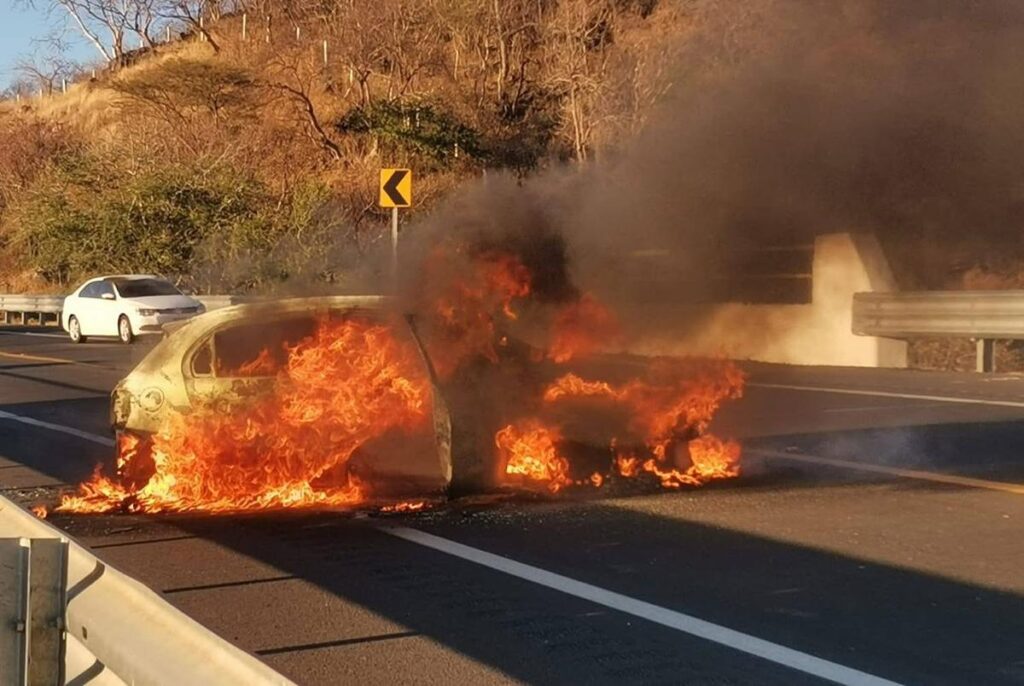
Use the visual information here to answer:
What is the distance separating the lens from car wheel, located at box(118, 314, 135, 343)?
2682cm

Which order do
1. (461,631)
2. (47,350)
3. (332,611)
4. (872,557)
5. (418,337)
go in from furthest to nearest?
(47,350) < (418,337) < (872,557) < (332,611) < (461,631)

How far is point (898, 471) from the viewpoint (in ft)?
31.5

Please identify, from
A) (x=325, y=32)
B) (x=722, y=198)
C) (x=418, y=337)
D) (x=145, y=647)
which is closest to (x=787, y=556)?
(x=418, y=337)

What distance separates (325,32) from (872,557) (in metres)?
43.9

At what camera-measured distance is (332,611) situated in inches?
247

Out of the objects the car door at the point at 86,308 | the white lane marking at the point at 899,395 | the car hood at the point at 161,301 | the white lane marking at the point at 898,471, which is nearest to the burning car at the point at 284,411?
the white lane marking at the point at 898,471

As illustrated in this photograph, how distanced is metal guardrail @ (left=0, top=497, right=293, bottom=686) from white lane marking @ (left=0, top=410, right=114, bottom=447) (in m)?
8.16

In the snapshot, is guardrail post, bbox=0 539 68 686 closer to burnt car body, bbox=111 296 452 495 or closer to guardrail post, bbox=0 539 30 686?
guardrail post, bbox=0 539 30 686

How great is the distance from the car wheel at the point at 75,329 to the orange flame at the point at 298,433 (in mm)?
20230

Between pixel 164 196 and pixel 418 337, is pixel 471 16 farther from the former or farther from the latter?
pixel 418 337

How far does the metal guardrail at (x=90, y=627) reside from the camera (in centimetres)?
335

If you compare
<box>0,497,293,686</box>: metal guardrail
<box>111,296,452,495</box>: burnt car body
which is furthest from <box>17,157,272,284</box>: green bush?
<box>0,497,293,686</box>: metal guardrail

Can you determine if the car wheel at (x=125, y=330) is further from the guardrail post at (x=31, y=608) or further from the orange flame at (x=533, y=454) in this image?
the guardrail post at (x=31, y=608)

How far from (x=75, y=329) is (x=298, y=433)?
21.4m
